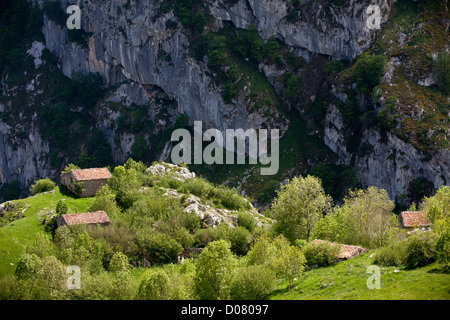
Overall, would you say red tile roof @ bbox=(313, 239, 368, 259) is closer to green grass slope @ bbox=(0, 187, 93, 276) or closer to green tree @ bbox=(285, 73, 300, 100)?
green grass slope @ bbox=(0, 187, 93, 276)

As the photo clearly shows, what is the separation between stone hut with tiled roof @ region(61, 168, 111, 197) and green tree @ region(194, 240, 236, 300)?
30.3 meters

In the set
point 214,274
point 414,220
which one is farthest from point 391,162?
point 214,274

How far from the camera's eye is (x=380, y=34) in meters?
124

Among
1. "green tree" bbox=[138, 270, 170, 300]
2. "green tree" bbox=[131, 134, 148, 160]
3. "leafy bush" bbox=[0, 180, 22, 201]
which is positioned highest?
"green tree" bbox=[131, 134, 148, 160]

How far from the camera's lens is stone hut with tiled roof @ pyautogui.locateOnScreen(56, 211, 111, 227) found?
73.4 metres

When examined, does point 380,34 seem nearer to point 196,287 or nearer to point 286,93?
point 286,93

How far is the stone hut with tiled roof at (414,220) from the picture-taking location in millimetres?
69000

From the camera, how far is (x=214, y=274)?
187 ft

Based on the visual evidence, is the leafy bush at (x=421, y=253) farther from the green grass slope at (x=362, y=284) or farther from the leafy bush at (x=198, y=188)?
the leafy bush at (x=198, y=188)

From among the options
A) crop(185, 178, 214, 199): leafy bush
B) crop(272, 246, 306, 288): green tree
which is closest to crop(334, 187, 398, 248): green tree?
crop(272, 246, 306, 288): green tree

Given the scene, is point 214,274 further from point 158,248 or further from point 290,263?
point 158,248

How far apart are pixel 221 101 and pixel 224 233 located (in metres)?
62.4

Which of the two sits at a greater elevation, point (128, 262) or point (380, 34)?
point (380, 34)
